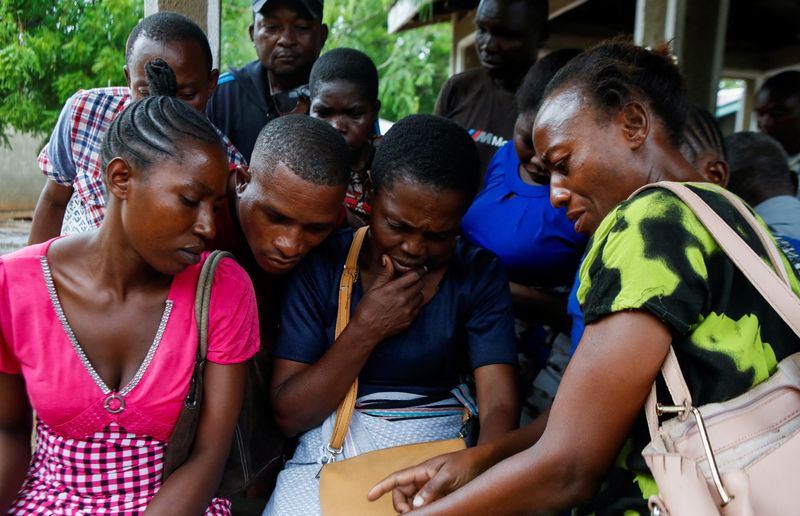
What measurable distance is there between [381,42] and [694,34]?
423 inches

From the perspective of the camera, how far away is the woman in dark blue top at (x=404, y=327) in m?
2.02

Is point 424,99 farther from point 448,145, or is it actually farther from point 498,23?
point 448,145

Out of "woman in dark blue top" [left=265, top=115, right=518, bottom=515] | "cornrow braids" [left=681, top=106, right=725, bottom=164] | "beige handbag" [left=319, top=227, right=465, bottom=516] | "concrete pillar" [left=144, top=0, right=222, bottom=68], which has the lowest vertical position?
"beige handbag" [left=319, top=227, right=465, bottom=516]

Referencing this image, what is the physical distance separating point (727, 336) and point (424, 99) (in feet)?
47.8

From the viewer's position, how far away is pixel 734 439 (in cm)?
122

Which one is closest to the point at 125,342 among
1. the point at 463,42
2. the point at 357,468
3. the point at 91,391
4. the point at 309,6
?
the point at 91,391

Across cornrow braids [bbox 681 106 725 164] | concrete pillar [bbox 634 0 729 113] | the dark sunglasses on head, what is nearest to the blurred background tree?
the dark sunglasses on head

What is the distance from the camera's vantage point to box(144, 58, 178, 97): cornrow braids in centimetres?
214

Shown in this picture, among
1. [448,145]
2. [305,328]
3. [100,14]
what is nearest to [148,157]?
[305,328]

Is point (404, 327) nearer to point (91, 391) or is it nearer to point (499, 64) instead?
point (91, 391)

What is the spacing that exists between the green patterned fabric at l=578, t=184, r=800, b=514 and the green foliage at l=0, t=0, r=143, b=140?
412 cm

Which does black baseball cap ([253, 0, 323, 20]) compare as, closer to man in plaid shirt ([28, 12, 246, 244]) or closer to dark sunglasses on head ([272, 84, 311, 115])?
dark sunglasses on head ([272, 84, 311, 115])

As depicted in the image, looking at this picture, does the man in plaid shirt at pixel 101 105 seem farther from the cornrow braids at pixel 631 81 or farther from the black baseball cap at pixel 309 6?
the cornrow braids at pixel 631 81

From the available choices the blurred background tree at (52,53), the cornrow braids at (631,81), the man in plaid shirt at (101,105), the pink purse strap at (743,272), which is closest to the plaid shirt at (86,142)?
the man in plaid shirt at (101,105)
